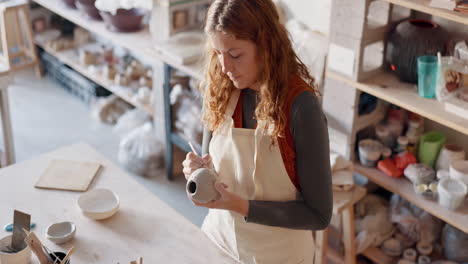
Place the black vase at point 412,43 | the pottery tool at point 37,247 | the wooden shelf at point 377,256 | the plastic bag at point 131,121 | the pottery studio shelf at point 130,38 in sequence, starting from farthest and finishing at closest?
1. the plastic bag at point 131,121
2. the pottery studio shelf at point 130,38
3. the wooden shelf at point 377,256
4. the black vase at point 412,43
5. the pottery tool at point 37,247

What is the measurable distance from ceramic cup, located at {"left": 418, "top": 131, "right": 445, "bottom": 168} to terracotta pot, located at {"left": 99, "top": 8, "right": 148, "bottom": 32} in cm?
201

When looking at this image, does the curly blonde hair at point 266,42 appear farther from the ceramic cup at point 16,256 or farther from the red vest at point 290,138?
the ceramic cup at point 16,256

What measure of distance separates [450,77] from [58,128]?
2874mm

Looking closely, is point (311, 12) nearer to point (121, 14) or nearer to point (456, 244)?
point (121, 14)

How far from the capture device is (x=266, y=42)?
1.48 meters

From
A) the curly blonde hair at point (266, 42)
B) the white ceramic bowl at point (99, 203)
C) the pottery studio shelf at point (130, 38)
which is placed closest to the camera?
the curly blonde hair at point (266, 42)

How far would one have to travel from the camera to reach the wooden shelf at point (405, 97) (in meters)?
2.15

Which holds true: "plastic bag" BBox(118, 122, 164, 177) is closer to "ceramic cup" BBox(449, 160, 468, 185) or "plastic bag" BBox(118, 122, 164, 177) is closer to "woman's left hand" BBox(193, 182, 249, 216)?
"ceramic cup" BBox(449, 160, 468, 185)

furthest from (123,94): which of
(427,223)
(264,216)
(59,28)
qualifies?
(264,216)

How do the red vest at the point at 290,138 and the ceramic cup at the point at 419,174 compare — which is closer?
the red vest at the point at 290,138

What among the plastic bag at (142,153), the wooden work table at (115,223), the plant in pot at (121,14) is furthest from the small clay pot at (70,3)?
the wooden work table at (115,223)

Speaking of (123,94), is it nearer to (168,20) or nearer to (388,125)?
(168,20)

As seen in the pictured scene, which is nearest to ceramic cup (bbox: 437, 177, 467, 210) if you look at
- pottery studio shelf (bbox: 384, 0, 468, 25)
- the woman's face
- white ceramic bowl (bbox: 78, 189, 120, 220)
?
pottery studio shelf (bbox: 384, 0, 468, 25)

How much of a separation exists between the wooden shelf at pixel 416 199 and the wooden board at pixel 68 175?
48.1 inches
